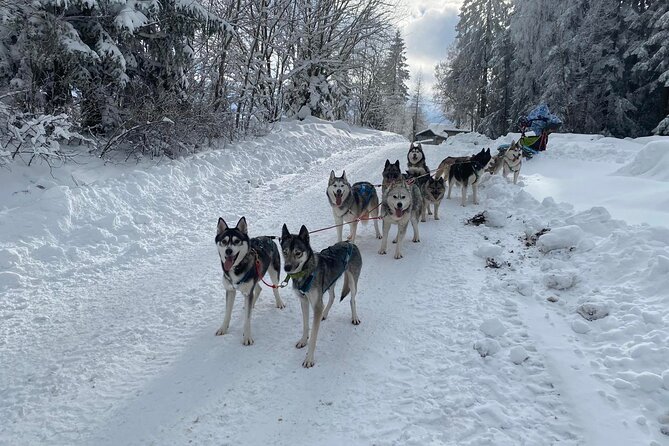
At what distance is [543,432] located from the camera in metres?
3.27

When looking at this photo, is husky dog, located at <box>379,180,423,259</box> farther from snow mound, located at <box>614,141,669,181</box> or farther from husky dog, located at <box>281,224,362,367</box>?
snow mound, located at <box>614,141,669,181</box>

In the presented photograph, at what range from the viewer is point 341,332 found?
4.89 m

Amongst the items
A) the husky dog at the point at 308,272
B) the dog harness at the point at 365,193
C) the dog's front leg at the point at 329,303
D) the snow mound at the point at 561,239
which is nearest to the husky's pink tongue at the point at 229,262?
the husky dog at the point at 308,272

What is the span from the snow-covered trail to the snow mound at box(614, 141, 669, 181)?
24.9 ft

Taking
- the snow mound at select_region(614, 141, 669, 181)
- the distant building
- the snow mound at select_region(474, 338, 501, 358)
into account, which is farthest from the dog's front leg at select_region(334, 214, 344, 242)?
the distant building

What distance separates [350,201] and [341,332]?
10.3 feet

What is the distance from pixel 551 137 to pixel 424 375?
19.7 metres

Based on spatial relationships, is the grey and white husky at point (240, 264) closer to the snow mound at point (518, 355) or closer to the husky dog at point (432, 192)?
the snow mound at point (518, 355)

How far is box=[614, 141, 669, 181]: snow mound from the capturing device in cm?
1016

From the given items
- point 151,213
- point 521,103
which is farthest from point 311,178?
point 521,103

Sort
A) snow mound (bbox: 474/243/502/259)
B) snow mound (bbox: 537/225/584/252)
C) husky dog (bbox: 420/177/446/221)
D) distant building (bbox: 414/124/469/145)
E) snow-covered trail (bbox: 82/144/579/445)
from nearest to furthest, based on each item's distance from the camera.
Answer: snow-covered trail (bbox: 82/144/579/445) → snow mound (bbox: 537/225/584/252) → snow mound (bbox: 474/243/502/259) → husky dog (bbox: 420/177/446/221) → distant building (bbox: 414/124/469/145)

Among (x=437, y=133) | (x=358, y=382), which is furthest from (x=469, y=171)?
(x=437, y=133)

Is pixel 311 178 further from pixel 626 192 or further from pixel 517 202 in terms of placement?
pixel 626 192

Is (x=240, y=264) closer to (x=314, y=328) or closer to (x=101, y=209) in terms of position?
(x=314, y=328)
